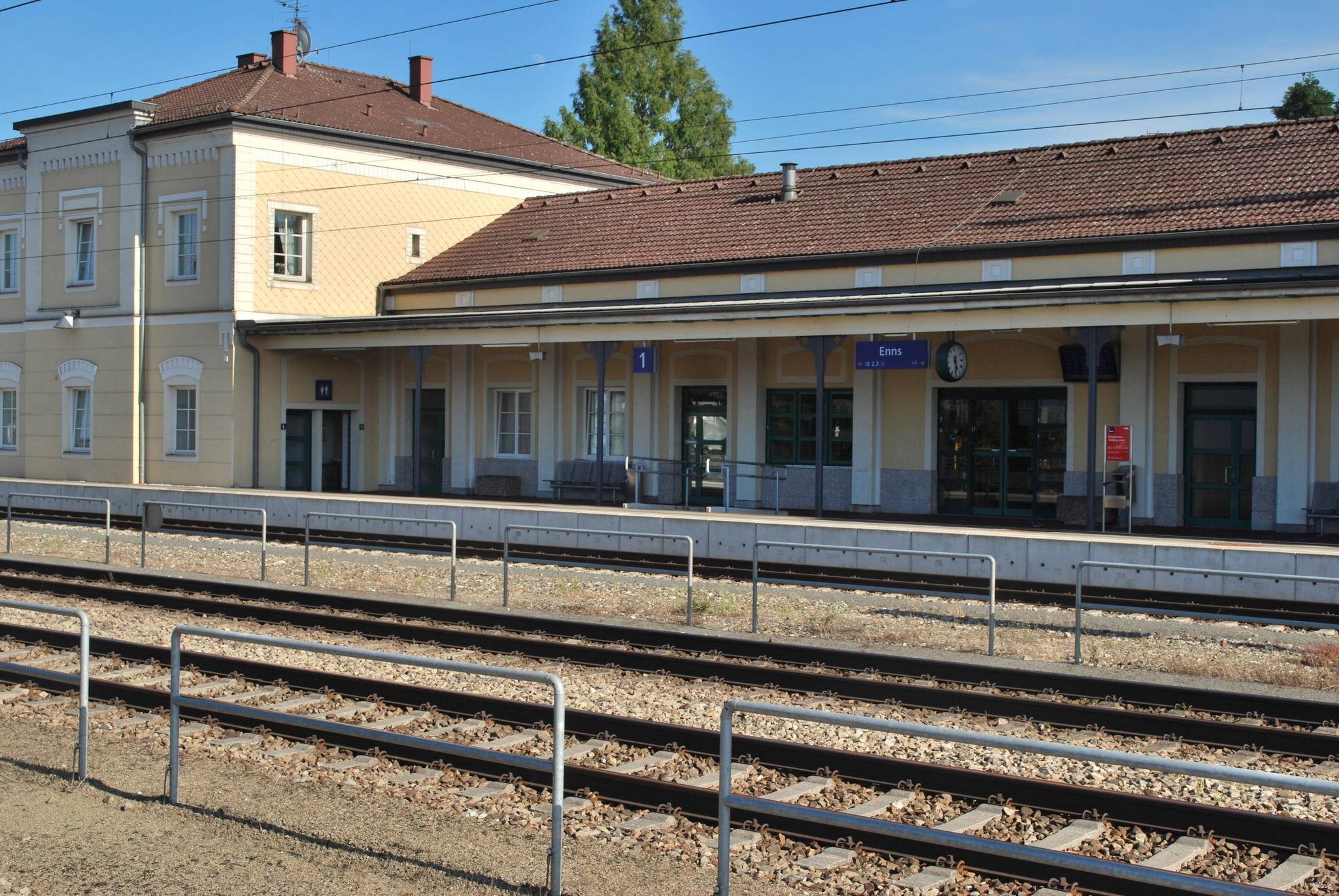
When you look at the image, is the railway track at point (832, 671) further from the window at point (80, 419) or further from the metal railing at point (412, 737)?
the window at point (80, 419)

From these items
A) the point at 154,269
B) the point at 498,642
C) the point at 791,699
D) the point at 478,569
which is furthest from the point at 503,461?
the point at 791,699

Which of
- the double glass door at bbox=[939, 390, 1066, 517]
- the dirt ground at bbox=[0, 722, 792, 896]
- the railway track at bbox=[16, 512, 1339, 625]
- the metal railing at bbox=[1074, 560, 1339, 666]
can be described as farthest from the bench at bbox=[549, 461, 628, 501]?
the dirt ground at bbox=[0, 722, 792, 896]

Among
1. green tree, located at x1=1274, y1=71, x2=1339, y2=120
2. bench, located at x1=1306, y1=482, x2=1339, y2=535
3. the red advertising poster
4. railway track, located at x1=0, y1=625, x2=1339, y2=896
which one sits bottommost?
railway track, located at x1=0, y1=625, x2=1339, y2=896

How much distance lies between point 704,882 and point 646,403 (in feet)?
69.7

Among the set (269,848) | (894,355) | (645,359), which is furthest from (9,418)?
(269,848)

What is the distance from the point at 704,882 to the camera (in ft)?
20.5

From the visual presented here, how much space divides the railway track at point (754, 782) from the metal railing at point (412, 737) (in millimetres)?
215

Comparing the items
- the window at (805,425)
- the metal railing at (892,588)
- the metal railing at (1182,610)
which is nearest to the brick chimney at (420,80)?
the window at (805,425)

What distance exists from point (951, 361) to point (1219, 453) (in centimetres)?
445

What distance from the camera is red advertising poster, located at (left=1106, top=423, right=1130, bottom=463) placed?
20.8 m

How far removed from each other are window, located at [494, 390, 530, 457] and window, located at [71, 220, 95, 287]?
10829 mm

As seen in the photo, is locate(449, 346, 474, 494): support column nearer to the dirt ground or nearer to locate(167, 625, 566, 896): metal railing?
locate(167, 625, 566, 896): metal railing

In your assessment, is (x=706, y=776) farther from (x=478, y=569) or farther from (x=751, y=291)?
(x=751, y=291)

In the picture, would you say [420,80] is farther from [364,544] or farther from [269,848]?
[269,848]
